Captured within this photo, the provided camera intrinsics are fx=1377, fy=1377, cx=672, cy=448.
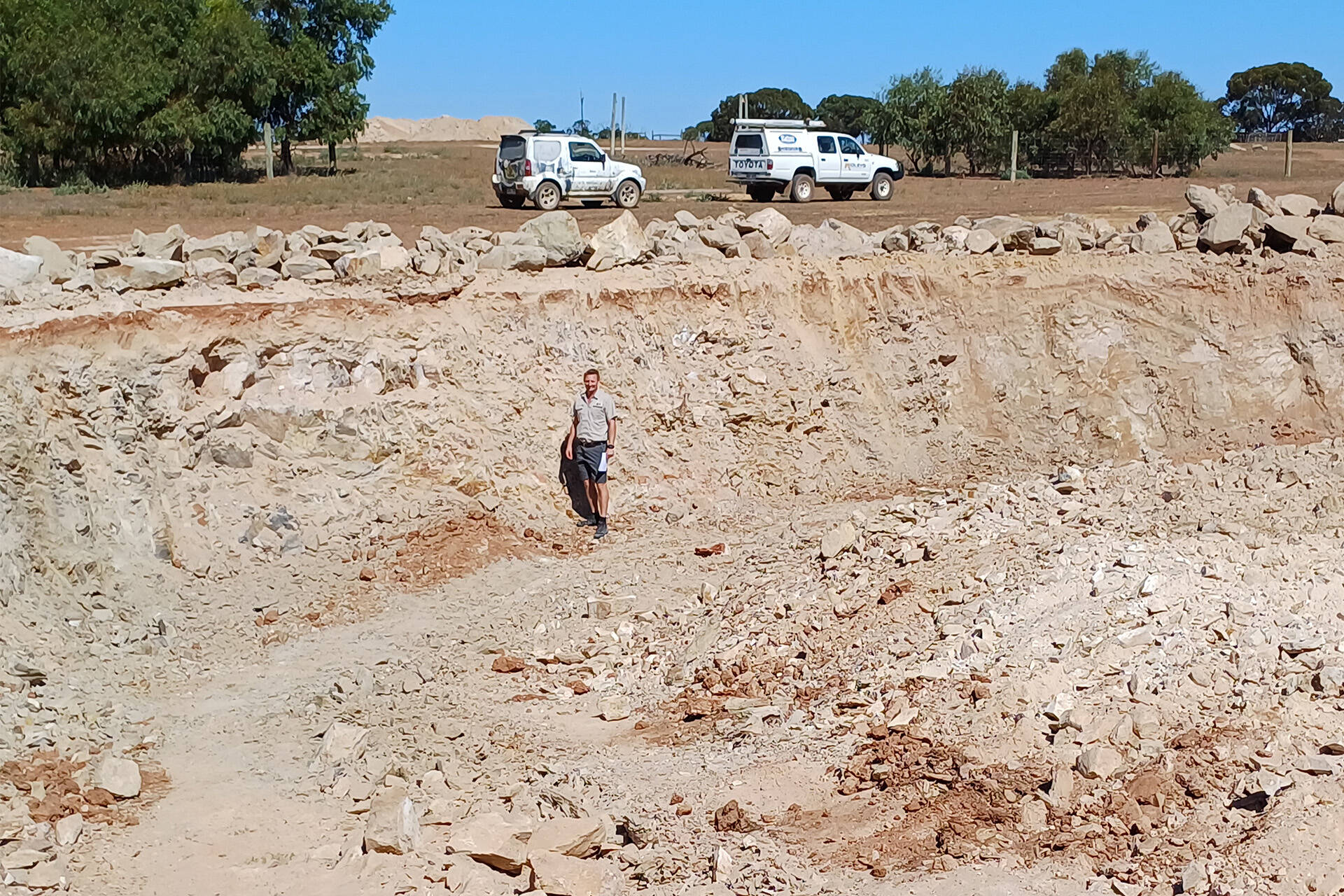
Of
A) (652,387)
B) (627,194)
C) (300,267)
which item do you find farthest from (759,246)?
(627,194)

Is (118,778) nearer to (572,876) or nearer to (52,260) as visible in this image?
(572,876)

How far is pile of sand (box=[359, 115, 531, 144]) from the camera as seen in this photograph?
9488cm

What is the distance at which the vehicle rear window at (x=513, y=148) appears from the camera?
26234 millimetres

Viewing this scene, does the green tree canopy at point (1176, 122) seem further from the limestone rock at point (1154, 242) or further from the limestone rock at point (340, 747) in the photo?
the limestone rock at point (340, 747)

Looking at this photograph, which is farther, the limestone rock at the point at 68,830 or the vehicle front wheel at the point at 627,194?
the vehicle front wheel at the point at 627,194

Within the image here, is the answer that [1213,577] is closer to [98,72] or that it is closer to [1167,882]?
[1167,882]

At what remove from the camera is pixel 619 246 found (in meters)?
15.2

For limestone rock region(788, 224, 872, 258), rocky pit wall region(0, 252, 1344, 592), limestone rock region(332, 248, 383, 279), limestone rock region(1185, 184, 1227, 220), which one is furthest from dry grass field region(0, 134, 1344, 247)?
limestone rock region(332, 248, 383, 279)

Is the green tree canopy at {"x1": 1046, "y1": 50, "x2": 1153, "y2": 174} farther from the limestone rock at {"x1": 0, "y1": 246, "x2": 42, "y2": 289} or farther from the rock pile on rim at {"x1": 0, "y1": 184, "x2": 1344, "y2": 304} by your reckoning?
the limestone rock at {"x1": 0, "y1": 246, "x2": 42, "y2": 289}

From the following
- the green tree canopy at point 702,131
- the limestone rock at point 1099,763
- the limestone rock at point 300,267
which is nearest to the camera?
Result: the limestone rock at point 1099,763

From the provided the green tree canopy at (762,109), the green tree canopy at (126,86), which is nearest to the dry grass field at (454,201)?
the green tree canopy at (126,86)

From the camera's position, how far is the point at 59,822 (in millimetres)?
7910

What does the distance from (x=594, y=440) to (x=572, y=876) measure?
627 centimetres

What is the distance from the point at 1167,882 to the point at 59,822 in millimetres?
6080
